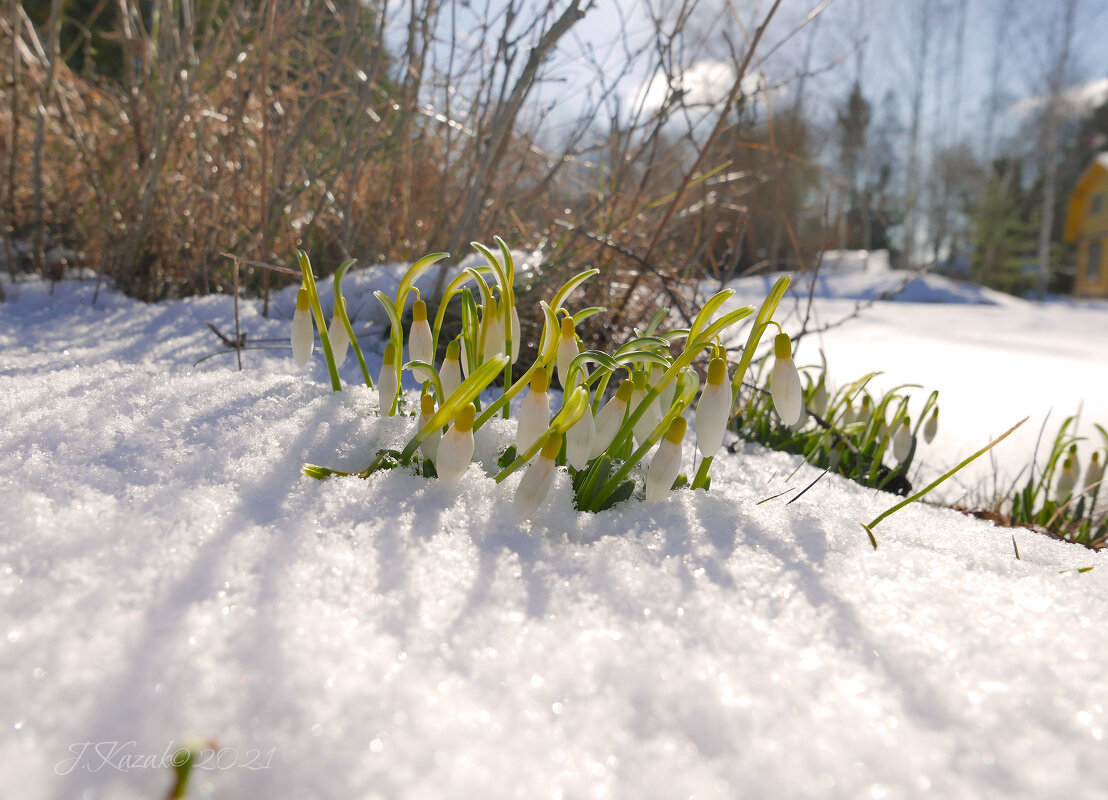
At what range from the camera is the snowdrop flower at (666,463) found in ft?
2.76

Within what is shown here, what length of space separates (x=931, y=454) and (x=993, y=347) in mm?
2152

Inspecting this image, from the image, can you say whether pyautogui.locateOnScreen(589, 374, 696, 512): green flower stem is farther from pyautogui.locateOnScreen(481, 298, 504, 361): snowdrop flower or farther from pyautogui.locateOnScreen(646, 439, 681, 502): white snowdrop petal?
pyautogui.locateOnScreen(481, 298, 504, 361): snowdrop flower

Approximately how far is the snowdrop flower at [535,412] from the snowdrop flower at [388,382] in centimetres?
25

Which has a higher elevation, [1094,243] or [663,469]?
[1094,243]

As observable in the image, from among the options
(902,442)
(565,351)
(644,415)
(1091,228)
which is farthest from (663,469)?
(1091,228)

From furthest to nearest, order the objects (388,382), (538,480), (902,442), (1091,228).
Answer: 1. (1091,228)
2. (902,442)
3. (388,382)
4. (538,480)

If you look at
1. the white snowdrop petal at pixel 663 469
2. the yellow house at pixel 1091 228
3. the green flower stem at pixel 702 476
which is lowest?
the green flower stem at pixel 702 476

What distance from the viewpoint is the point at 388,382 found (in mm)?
1009

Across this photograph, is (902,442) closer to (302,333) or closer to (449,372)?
(449,372)

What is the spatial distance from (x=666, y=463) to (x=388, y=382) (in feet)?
1.42

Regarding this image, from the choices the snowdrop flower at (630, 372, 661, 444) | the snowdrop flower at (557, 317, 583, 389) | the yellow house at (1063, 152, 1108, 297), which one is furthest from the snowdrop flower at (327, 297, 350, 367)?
the yellow house at (1063, 152, 1108, 297)

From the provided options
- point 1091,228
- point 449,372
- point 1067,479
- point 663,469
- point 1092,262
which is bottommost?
point 1067,479

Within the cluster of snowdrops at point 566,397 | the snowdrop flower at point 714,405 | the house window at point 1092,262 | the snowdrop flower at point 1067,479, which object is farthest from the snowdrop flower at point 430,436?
the house window at point 1092,262

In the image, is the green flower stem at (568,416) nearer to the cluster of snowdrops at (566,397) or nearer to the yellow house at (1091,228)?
the cluster of snowdrops at (566,397)
